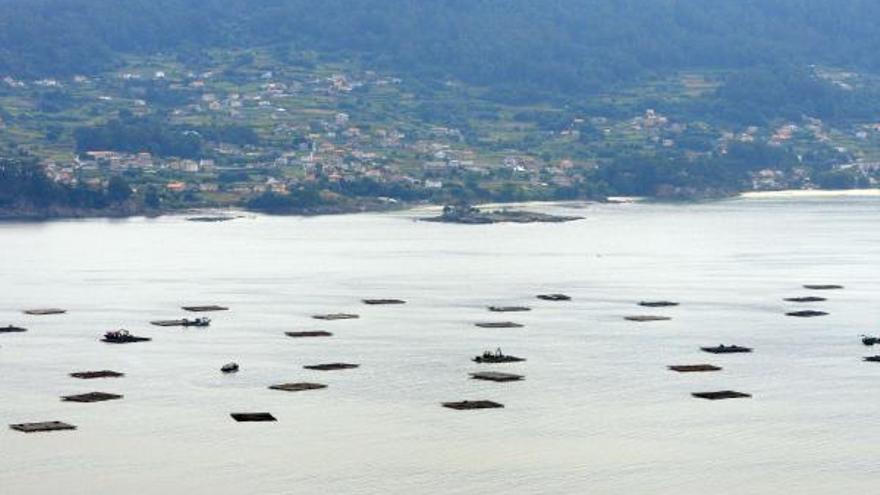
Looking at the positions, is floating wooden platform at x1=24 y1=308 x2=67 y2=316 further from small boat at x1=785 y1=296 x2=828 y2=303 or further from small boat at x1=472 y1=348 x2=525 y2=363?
small boat at x1=785 y1=296 x2=828 y2=303

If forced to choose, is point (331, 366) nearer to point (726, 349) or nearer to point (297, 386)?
point (297, 386)

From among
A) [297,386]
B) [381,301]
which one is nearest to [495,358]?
[297,386]

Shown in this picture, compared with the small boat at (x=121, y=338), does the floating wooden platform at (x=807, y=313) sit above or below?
above

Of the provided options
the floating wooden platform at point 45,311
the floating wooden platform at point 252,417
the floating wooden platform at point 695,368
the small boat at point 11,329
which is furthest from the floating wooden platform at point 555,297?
the floating wooden platform at point 252,417

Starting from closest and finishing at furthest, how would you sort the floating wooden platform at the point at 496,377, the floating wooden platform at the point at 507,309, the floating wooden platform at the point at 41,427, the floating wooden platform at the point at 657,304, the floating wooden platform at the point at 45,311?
the floating wooden platform at the point at 41,427 → the floating wooden platform at the point at 496,377 → the floating wooden platform at the point at 45,311 → the floating wooden platform at the point at 507,309 → the floating wooden platform at the point at 657,304

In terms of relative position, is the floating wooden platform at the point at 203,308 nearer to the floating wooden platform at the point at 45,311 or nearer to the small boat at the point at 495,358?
the floating wooden platform at the point at 45,311
